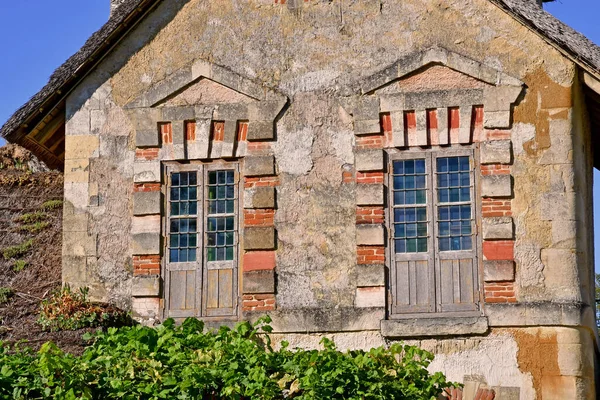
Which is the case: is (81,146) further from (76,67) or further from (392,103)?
(392,103)

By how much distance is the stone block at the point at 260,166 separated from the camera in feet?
45.4

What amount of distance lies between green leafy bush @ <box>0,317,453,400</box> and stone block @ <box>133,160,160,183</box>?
209 cm

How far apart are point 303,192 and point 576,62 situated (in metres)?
3.63

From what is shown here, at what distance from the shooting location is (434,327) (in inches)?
514

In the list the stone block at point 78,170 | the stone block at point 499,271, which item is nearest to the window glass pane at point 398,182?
the stone block at point 499,271

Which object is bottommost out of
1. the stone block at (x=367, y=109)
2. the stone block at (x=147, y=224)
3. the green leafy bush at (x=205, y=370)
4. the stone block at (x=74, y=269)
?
the green leafy bush at (x=205, y=370)

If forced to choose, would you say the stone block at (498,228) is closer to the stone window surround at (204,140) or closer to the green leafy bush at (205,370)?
the green leafy bush at (205,370)

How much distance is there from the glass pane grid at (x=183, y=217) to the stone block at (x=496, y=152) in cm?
363

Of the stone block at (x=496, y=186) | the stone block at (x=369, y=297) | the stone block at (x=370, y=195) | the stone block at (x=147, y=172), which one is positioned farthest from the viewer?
the stone block at (x=147, y=172)

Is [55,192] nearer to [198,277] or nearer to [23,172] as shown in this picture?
[23,172]

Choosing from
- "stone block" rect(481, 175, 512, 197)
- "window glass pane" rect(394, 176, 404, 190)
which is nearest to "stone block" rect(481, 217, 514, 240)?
"stone block" rect(481, 175, 512, 197)

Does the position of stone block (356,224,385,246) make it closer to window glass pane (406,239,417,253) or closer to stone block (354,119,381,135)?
window glass pane (406,239,417,253)

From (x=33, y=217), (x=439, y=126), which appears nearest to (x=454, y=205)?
(x=439, y=126)

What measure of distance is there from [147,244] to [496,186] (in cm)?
436
